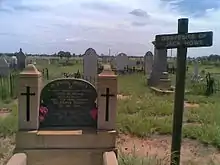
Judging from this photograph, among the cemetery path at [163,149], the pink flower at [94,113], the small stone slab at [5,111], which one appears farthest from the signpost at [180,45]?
the small stone slab at [5,111]

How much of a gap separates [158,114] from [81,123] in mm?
5636

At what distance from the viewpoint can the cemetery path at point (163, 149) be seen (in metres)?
6.43

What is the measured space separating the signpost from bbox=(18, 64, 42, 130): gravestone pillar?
1.92 meters

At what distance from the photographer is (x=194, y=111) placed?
1142 cm

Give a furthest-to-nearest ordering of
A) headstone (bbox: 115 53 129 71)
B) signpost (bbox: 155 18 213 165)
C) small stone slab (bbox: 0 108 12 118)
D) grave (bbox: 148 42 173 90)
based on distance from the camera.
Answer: headstone (bbox: 115 53 129 71)
grave (bbox: 148 42 173 90)
small stone slab (bbox: 0 108 12 118)
signpost (bbox: 155 18 213 165)

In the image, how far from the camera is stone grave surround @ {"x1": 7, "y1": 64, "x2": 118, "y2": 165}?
514 cm

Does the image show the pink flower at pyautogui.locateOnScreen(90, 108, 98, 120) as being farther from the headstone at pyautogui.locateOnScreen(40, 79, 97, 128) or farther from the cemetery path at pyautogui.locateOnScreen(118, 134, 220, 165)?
the cemetery path at pyautogui.locateOnScreen(118, 134, 220, 165)

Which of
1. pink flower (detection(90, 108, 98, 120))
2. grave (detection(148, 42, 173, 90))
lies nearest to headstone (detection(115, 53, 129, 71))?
grave (detection(148, 42, 173, 90))

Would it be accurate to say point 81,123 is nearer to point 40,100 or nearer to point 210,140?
point 40,100

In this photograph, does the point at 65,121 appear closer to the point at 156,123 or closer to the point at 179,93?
the point at 179,93

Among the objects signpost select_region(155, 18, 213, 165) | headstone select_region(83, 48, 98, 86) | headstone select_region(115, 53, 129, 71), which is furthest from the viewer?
headstone select_region(115, 53, 129, 71)

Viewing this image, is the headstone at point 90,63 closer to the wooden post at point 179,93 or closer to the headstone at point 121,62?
the wooden post at point 179,93

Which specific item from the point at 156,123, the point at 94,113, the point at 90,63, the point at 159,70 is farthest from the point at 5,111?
the point at 159,70

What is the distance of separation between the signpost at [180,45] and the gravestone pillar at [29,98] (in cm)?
192
